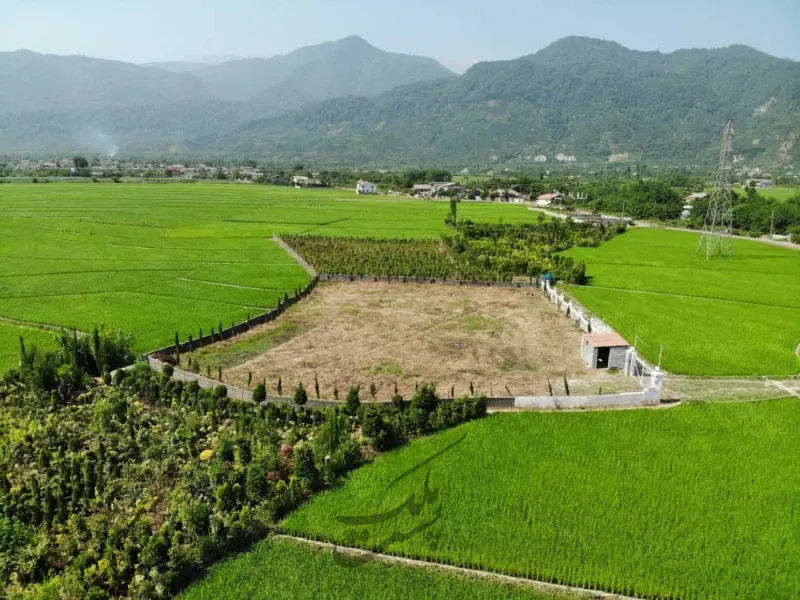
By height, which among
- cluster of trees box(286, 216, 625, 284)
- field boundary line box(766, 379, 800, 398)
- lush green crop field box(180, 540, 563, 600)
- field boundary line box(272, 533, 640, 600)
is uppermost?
cluster of trees box(286, 216, 625, 284)

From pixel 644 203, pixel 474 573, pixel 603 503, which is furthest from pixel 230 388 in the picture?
pixel 644 203

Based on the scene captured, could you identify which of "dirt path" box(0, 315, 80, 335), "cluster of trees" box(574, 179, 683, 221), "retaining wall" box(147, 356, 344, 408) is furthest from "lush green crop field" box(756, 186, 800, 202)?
"dirt path" box(0, 315, 80, 335)

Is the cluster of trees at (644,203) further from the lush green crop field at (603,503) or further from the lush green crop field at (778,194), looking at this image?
the lush green crop field at (603,503)

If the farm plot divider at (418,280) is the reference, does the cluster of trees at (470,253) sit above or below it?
above

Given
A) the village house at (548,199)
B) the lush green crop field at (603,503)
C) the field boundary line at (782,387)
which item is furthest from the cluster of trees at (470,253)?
the village house at (548,199)

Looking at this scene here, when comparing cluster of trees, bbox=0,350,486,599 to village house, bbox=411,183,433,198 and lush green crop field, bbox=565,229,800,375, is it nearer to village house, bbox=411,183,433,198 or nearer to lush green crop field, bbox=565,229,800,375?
lush green crop field, bbox=565,229,800,375

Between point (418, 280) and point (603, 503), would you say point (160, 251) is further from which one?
point (603, 503)
